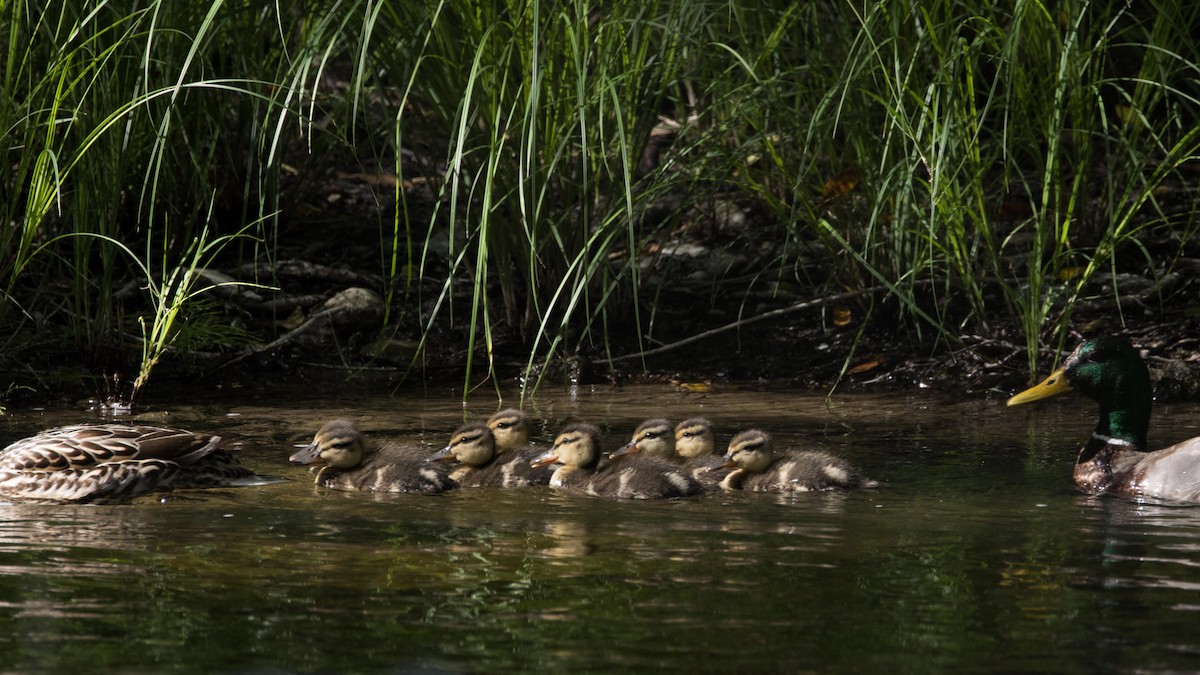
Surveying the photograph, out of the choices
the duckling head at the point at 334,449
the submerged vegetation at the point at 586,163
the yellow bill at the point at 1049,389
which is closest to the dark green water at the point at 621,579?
the duckling head at the point at 334,449

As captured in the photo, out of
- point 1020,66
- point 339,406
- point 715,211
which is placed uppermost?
point 1020,66

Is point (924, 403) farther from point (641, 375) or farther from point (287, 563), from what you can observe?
point (287, 563)

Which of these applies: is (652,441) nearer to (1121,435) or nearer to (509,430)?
(509,430)

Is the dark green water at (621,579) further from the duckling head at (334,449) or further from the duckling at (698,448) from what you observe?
the duckling at (698,448)

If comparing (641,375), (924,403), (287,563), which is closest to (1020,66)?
(924,403)

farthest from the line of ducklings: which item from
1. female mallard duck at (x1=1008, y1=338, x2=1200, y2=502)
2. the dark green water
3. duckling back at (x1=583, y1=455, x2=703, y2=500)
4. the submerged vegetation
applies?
female mallard duck at (x1=1008, y1=338, x2=1200, y2=502)

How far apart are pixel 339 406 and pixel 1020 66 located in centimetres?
315

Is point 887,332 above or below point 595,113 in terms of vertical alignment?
below

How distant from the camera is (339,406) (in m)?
7.69

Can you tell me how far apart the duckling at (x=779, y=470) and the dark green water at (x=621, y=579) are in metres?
0.11

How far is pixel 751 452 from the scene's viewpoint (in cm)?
603

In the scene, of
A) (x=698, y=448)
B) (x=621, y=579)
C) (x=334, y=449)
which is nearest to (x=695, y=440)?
(x=698, y=448)

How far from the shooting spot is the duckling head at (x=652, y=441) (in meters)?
6.31

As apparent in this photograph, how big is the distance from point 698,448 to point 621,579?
2.12m
